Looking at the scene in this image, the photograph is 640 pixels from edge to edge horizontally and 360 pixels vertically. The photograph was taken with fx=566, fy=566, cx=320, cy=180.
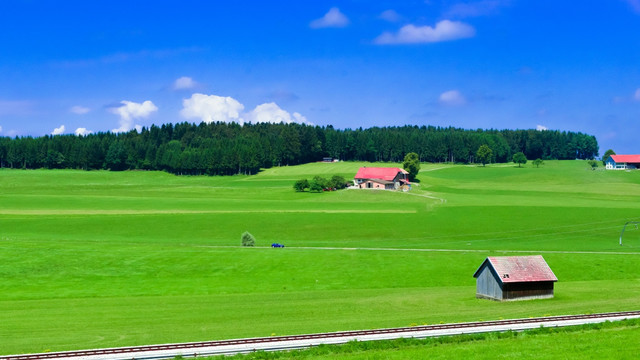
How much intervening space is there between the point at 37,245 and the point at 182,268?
805 inches

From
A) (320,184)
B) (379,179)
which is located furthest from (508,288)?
(379,179)

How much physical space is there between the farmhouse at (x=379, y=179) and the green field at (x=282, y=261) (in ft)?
47.6

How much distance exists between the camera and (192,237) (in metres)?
83.7

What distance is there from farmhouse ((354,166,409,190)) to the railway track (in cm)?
11459

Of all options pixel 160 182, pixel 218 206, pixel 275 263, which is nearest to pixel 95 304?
pixel 275 263

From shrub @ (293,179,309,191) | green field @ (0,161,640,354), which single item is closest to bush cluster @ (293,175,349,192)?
shrub @ (293,179,309,191)

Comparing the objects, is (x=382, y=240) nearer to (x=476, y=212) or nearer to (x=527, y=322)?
(x=476, y=212)

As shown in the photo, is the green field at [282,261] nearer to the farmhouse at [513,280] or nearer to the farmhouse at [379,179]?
the farmhouse at [513,280]

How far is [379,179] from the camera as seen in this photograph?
151375 mm

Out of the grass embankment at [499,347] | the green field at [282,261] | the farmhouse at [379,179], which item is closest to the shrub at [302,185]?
the green field at [282,261]

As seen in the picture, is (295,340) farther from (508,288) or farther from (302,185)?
(302,185)

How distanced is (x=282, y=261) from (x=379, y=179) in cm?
9024

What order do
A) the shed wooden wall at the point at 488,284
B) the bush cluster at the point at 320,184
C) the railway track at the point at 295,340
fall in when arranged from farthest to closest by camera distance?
the bush cluster at the point at 320,184, the shed wooden wall at the point at 488,284, the railway track at the point at 295,340

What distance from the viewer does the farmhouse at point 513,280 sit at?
45.8m
